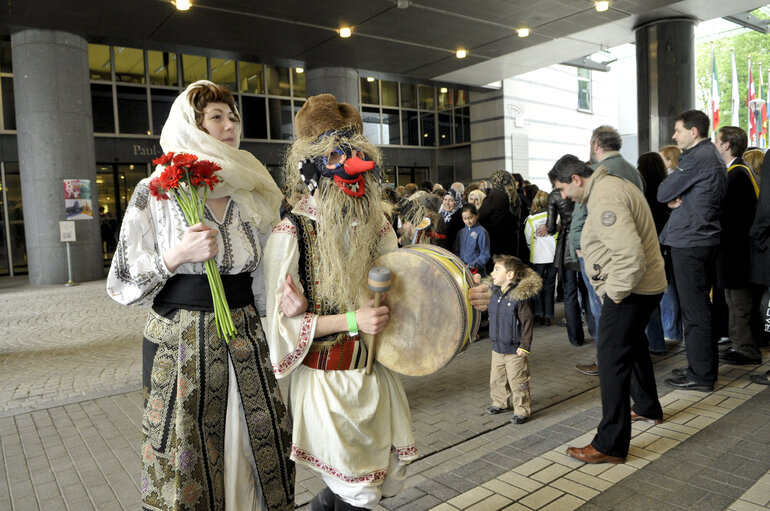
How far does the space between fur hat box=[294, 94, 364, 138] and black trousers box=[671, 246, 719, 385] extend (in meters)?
3.70

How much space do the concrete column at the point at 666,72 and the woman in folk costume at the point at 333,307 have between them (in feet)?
39.6

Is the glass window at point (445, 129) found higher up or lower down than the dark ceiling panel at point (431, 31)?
lower down

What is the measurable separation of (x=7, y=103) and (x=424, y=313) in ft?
58.2

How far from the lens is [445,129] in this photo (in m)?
22.5

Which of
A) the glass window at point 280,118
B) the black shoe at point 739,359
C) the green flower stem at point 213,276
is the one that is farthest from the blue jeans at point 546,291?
the glass window at point 280,118

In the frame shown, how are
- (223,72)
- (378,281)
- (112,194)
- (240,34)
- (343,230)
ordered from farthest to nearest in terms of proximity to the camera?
1. (223,72)
2. (112,194)
3. (240,34)
4. (343,230)
5. (378,281)

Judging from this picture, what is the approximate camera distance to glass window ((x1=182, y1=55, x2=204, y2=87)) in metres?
17.8

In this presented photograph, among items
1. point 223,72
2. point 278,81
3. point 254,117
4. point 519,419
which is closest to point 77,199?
point 254,117

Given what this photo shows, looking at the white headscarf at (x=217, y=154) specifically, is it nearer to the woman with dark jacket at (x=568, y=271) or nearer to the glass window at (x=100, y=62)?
the woman with dark jacket at (x=568, y=271)

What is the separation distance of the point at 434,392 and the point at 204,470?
3211mm

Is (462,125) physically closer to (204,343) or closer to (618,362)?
(618,362)

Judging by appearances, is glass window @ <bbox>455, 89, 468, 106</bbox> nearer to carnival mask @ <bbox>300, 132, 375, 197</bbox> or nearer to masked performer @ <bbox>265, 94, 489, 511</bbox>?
masked performer @ <bbox>265, 94, 489, 511</bbox>

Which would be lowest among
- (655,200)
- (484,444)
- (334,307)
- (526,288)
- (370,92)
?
(484,444)

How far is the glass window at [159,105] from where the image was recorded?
17.2 m
